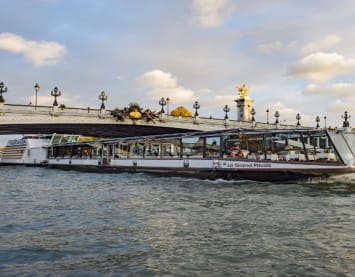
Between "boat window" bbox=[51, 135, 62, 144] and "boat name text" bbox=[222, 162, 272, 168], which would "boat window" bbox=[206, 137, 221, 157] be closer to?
"boat name text" bbox=[222, 162, 272, 168]

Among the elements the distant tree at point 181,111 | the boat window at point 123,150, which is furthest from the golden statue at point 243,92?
the boat window at point 123,150

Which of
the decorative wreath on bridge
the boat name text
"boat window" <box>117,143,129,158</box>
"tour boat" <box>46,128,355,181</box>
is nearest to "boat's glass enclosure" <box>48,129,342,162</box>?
"tour boat" <box>46,128,355,181</box>

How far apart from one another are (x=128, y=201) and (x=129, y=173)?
584 inches

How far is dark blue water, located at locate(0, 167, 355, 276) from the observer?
6.29 metres

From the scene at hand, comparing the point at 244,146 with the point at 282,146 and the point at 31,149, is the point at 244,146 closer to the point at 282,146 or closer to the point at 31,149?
the point at 282,146

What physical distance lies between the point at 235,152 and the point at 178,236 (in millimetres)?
13596

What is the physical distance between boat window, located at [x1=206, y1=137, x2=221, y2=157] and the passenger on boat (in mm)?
816

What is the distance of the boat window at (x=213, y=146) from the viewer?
2220cm

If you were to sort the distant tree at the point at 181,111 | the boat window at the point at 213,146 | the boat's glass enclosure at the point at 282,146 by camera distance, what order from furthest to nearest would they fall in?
the distant tree at the point at 181,111, the boat window at the point at 213,146, the boat's glass enclosure at the point at 282,146

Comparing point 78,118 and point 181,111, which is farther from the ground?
point 181,111

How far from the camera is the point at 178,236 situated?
8.30m

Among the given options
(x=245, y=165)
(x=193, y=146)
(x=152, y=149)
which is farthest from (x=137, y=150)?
(x=245, y=165)

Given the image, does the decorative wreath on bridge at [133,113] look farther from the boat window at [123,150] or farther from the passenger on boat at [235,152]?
the passenger on boat at [235,152]

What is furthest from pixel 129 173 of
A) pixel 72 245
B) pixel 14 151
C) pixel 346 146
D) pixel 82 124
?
pixel 14 151
